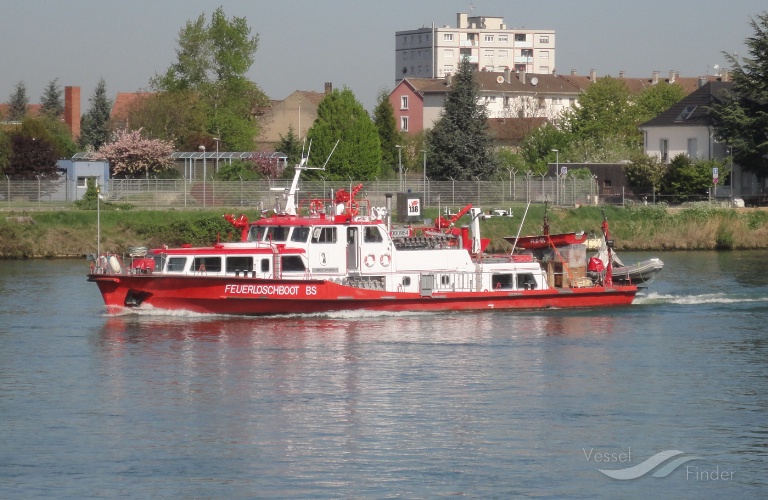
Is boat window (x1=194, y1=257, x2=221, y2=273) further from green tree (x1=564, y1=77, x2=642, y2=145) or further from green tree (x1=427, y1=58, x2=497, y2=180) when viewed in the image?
green tree (x1=564, y1=77, x2=642, y2=145)

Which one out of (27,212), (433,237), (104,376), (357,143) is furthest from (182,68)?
(104,376)

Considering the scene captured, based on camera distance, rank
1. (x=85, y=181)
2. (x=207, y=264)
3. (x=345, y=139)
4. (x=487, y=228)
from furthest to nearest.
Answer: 1. (x=345, y=139)
2. (x=85, y=181)
3. (x=487, y=228)
4. (x=207, y=264)

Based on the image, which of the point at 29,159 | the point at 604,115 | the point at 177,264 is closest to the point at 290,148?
the point at 29,159

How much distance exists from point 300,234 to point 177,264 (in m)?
3.97

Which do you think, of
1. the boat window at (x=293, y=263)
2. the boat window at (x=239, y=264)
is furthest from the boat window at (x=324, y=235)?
the boat window at (x=239, y=264)

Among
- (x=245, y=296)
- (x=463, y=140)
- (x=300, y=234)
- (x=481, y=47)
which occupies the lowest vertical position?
(x=245, y=296)

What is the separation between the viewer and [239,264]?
3912 cm

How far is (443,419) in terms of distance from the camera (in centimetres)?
2717

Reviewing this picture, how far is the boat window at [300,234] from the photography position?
130 ft

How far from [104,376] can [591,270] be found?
18.6 metres

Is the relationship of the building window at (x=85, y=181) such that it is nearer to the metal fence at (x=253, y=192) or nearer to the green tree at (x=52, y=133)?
the metal fence at (x=253, y=192)

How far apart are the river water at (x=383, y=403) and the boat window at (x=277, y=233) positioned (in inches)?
101

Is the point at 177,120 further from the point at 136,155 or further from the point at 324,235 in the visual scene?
the point at 324,235

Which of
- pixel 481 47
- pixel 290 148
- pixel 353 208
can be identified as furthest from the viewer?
pixel 481 47
